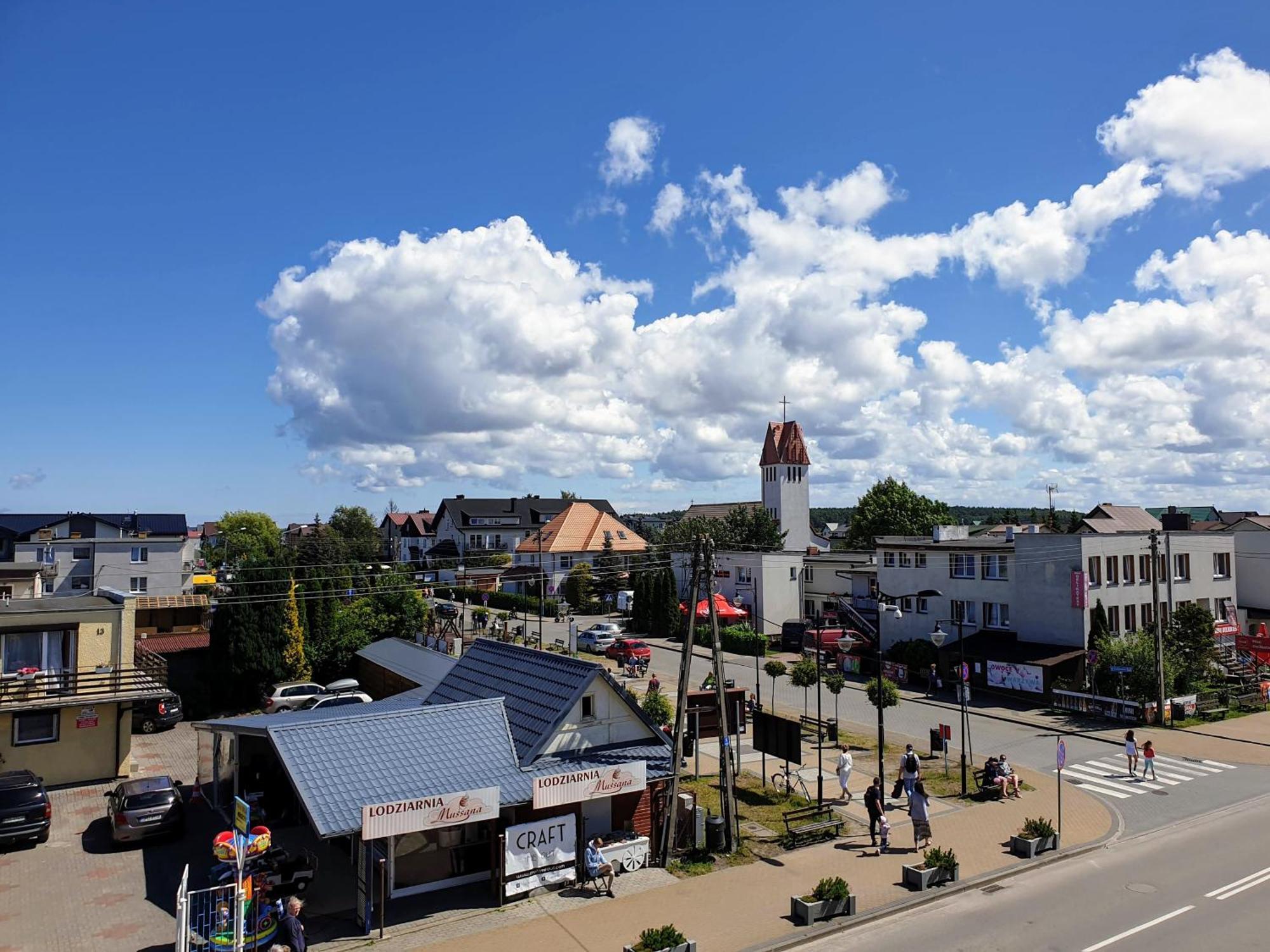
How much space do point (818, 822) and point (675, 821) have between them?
432 cm

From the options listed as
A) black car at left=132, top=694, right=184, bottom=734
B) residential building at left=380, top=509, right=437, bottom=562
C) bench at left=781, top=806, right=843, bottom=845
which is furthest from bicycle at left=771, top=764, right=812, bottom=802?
residential building at left=380, top=509, right=437, bottom=562

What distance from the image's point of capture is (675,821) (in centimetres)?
1911

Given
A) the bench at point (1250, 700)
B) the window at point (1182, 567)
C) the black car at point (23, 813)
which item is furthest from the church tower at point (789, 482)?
the black car at point (23, 813)

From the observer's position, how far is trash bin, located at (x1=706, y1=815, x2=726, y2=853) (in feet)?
62.8

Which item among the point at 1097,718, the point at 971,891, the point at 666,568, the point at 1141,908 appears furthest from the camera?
the point at 666,568

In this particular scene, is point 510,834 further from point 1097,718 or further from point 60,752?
point 1097,718

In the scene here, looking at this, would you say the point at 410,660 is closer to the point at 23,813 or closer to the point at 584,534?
the point at 23,813

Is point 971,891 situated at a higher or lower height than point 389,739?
lower

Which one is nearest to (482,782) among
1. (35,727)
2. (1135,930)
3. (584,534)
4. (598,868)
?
(598,868)

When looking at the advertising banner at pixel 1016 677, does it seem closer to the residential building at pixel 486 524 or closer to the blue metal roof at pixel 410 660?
the blue metal roof at pixel 410 660

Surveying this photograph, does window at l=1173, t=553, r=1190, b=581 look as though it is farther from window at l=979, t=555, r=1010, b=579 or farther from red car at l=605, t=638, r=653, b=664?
red car at l=605, t=638, r=653, b=664

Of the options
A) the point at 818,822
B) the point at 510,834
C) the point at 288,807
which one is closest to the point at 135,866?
the point at 288,807

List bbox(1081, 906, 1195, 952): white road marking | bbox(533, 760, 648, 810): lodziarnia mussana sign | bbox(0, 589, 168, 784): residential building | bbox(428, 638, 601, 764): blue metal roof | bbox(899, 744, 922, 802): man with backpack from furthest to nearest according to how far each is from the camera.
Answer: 1. bbox(0, 589, 168, 784): residential building
2. bbox(899, 744, 922, 802): man with backpack
3. bbox(428, 638, 601, 764): blue metal roof
4. bbox(533, 760, 648, 810): lodziarnia mussana sign
5. bbox(1081, 906, 1195, 952): white road marking

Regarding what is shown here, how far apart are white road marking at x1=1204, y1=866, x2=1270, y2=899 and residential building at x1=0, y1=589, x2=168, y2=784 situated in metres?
27.6
